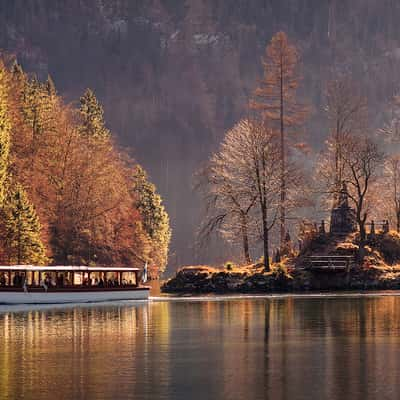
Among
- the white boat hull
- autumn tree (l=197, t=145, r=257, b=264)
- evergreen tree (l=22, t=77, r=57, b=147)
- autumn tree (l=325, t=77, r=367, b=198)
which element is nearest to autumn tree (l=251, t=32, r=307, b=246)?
autumn tree (l=325, t=77, r=367, b=198)

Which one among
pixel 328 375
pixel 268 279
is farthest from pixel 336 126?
pixel 328 375

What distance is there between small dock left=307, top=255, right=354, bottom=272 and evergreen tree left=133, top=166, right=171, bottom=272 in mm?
47768

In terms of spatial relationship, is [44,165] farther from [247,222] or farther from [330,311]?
[330,311]

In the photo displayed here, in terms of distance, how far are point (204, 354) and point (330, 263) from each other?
189 ft

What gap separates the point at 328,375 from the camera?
4284cm

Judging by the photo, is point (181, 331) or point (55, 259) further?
point (55, 259)

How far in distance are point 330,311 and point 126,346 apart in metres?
26.6

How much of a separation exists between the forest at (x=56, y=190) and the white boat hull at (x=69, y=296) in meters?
9.72

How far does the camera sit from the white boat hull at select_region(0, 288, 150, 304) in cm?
9197

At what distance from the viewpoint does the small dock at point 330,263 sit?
10606 centimetres

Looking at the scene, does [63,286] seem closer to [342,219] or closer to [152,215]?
[342,219]

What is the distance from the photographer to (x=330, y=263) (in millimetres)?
107062

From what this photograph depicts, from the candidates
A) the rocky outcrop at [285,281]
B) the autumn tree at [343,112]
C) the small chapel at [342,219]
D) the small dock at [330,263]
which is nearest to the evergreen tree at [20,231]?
the rocky outcrop at [285,281]

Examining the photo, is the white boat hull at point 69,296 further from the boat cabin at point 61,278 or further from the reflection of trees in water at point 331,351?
the reflection of trees in water at point 331,351
